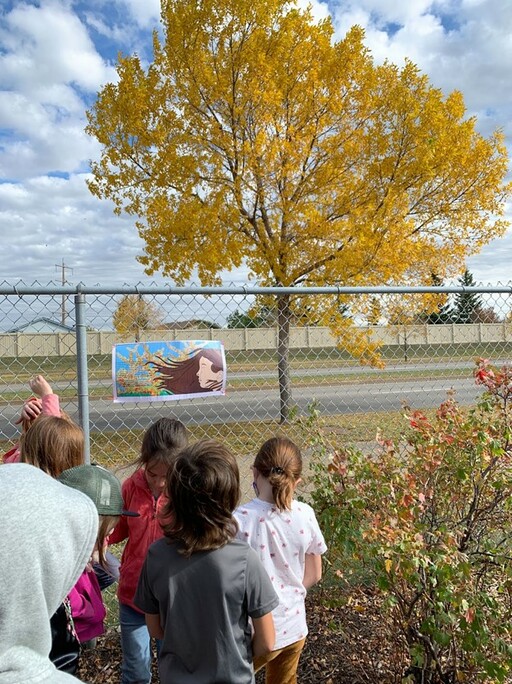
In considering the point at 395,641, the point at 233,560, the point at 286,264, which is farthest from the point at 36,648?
the point at 286,264

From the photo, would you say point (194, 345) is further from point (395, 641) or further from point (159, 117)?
point (159, 117)

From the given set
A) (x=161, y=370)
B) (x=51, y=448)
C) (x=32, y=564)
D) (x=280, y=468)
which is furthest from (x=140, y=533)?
(x=32, y=564)

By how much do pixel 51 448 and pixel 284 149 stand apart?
7.05m

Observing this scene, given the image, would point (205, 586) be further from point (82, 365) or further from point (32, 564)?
point (82, 365)

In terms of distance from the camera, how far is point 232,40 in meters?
8.14

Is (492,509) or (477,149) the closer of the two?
(492,509)

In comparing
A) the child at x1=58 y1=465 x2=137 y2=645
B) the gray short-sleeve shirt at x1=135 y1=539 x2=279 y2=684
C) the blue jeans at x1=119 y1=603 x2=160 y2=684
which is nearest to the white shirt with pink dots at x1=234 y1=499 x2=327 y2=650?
the gray short-sleeve shirt at x1=135 y1=539 x2=279 y2=684

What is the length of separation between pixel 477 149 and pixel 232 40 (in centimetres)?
409

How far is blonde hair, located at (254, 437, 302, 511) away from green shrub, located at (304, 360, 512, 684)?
33cm

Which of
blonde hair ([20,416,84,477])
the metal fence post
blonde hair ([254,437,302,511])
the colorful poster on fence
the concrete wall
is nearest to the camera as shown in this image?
blonde hair ([20,416,84,477])

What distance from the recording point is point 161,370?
3.25 meters

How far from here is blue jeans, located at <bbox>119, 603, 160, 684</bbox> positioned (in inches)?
101

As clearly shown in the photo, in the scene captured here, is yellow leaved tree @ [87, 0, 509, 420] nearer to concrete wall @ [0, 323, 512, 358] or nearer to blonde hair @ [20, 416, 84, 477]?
concrete wall @ [0, 323, 512, 358]

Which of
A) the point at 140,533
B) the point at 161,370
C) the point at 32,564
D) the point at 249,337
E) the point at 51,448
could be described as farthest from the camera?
the point at 249,337
